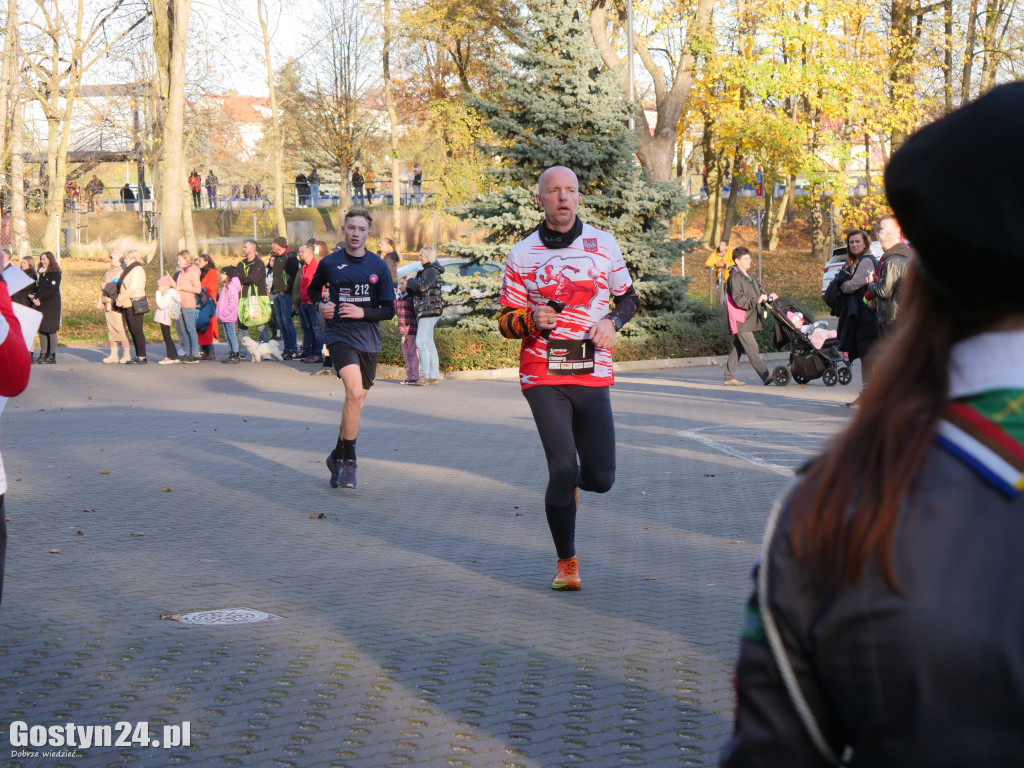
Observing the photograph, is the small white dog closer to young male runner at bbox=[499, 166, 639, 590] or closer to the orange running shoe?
young male runner at bbox=[499, 166, 639, 590]

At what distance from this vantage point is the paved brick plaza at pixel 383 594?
14.2 ft

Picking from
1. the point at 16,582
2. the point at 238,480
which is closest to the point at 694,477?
the point at 238,480

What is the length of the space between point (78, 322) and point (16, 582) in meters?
25.4

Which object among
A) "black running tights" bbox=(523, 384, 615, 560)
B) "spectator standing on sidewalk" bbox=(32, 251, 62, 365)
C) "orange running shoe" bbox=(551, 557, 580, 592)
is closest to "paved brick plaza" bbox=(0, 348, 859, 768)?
"orange running shoe" bbox=(551, 557, 580, 592)

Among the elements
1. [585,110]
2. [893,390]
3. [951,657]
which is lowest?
[951,657]

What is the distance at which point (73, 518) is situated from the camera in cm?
848

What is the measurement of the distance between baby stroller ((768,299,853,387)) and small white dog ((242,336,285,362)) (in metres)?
9.85

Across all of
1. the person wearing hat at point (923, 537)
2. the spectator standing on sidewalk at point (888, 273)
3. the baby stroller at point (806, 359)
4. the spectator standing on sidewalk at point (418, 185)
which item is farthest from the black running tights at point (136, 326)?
the spectator standing on sidewalk at point (418, 185)

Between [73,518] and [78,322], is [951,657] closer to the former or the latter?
[73,518]

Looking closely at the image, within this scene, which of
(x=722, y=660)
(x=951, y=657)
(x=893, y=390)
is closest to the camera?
(x=951, y=657)

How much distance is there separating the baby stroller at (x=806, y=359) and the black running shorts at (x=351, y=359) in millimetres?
9474

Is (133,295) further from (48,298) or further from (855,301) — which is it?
(855,301)

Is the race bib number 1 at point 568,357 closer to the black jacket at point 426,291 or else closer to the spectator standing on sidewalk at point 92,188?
the black jacket at point 426,291

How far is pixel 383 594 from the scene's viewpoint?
6352 mm
